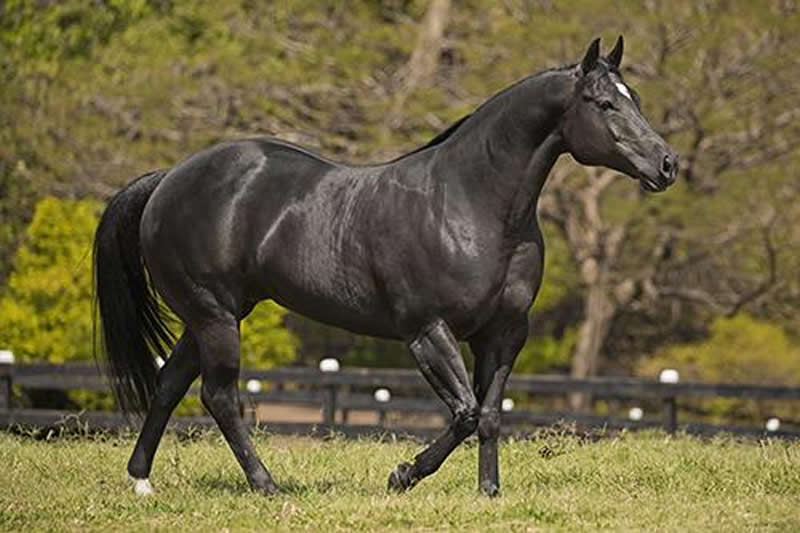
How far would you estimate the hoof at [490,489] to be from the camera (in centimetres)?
948

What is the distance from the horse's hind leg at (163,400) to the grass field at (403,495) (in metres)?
→ 0.20

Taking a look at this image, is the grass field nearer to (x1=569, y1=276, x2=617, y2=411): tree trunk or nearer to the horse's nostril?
the horse's nostril

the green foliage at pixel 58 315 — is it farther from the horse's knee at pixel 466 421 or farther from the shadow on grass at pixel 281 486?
the horse's knee at pixel 466 421

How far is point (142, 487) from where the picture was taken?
10047 mm

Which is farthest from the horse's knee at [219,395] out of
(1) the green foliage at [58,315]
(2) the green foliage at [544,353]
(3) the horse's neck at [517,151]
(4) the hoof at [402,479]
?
(2) the green foliage at [544,353]

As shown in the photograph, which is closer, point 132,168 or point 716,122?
point 716,122

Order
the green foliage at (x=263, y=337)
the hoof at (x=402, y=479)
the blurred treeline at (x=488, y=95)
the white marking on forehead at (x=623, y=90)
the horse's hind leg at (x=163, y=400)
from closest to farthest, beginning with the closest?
the white marking on forehead at (x=623, y=90), the hoof at (x=402, y=479), the horse's hind leg at (x=163, y=400), the green foliage at (x=263, y=337), the blurred treeline at (x=488, y=95)

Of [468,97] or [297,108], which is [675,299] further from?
[297,108]

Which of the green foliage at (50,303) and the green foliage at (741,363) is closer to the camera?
the green foliage at (50,303)

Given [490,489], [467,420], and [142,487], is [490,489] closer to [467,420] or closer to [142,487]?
[467,420]

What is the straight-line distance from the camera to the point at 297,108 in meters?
29.3

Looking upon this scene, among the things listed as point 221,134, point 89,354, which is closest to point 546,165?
point 89,354

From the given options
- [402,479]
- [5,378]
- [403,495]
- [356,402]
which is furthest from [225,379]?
[356,402]

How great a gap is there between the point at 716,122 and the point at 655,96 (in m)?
1.05
